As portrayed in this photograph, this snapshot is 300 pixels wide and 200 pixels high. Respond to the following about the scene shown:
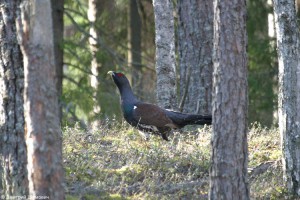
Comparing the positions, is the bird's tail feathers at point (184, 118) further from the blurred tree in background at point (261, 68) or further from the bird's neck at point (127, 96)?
the blurred tree in background at point (261, 68)

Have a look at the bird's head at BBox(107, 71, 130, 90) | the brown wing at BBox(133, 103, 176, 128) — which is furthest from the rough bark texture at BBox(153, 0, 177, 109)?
the brown wing at BBox(133, 103, 176, 128)

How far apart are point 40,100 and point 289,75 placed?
402 cm

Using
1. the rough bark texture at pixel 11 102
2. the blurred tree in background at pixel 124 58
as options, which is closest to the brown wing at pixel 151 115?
the rough bark texture at pixel 11 102

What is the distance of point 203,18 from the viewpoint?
14.8m

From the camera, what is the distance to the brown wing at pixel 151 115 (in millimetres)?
12680

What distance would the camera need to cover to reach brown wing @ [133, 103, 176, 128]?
12.7 meters

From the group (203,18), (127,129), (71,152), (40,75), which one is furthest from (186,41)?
(40,75)

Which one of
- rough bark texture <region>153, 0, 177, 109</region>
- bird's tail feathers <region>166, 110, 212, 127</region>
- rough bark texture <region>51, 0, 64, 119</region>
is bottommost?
bird's tail feathers <region>166, 110, 212, 127</region>

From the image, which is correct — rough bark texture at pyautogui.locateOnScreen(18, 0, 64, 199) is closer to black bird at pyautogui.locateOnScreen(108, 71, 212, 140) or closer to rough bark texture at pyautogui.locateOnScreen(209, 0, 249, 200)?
rough bark texture at pyautogui.locateOnScreen(209, 0, 249, 200)

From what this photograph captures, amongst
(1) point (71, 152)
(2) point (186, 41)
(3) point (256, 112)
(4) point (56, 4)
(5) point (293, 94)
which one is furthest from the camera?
(3) point (256, 112)

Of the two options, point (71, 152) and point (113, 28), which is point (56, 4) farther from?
point (71, 152)

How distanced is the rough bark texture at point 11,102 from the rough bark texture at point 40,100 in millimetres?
509

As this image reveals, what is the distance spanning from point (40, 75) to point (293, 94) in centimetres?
406

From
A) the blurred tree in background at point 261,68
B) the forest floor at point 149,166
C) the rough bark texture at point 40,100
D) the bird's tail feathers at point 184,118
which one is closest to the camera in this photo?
the rough bark texture at point 40,100
